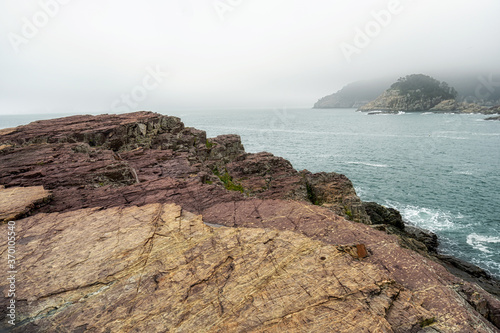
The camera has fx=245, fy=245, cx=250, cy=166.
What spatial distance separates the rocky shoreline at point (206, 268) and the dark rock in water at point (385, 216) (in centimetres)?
2249

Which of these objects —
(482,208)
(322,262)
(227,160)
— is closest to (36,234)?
(322,262)

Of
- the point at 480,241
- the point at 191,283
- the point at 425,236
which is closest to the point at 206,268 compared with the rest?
the point at 191,283

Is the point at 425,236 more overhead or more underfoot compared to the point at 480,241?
more overhead

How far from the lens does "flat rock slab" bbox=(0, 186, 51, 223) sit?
14734mm

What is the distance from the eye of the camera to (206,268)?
444 inches

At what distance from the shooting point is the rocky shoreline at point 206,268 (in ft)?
30.2

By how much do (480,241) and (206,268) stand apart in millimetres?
40646

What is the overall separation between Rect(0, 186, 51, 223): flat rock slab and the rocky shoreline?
8 centimetres

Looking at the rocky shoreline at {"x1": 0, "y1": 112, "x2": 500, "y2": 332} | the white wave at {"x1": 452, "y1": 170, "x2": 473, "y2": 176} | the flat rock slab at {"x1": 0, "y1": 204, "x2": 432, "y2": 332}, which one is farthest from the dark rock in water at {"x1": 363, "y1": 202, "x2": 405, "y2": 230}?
the white wave at {"x1": 452, "y1": 170, "x2": 473, "y2": 176}

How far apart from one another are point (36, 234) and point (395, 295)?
1795 centimetres

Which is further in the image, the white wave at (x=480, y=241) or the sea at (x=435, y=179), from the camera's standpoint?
the sea at (x=435, y=179)

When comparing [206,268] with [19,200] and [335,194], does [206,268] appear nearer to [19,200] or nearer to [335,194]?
[19,200]

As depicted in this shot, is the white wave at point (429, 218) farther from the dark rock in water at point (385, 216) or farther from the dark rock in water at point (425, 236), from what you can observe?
the dark rock in water at point (385, 216)

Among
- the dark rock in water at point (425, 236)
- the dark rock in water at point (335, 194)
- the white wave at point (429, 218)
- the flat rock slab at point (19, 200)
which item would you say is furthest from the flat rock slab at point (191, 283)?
the white wave at point (429, 218)
